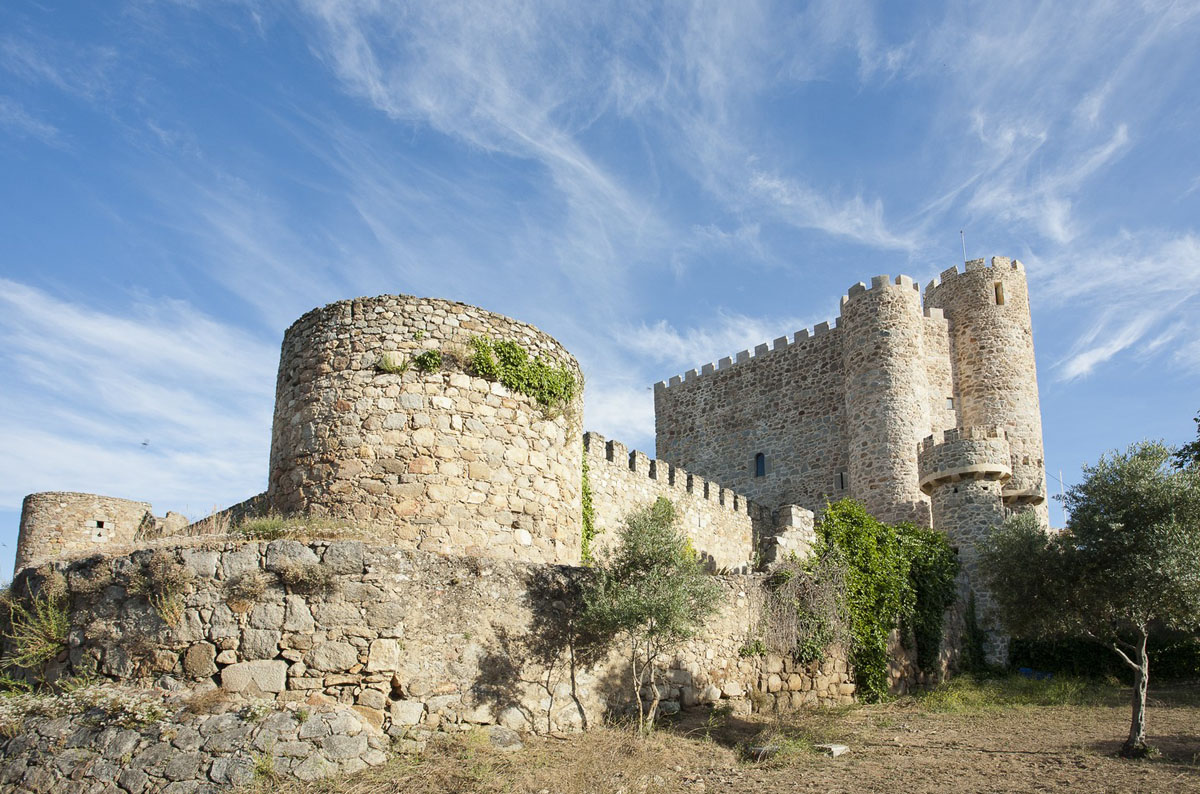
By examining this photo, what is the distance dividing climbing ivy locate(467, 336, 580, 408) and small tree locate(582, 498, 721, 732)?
2.25 metres

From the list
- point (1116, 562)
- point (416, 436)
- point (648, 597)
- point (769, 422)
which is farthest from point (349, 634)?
point (769, 422)

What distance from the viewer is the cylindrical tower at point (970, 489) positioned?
66.5 ft

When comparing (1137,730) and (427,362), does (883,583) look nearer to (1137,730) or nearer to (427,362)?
(1137,730)

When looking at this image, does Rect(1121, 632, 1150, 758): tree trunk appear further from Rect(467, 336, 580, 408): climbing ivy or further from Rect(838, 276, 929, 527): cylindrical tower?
Rect(838, 276, 929, 527): cylindrical tower

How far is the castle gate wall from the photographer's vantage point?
27.5m

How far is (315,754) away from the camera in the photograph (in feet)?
28.3

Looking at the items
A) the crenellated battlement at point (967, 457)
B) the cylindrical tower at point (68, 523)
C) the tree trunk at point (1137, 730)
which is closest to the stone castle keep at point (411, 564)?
the crenellated battlement at point (967, 457)

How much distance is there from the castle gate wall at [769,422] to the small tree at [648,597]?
52.4 feet

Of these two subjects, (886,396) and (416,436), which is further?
(886,396)

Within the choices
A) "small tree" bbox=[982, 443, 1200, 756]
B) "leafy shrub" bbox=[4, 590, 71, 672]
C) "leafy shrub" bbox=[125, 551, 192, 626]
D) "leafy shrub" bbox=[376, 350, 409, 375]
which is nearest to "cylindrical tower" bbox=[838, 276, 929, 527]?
"small tree" bbox=[982, 443, 1200, 756]

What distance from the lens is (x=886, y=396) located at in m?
25.2

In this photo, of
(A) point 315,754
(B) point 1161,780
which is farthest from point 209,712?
(B) point 1161,780

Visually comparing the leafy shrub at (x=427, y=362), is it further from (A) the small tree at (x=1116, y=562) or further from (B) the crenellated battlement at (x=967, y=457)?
(B) the crenellated battlement at (x=967, y=457)

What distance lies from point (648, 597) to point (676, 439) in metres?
21.1
